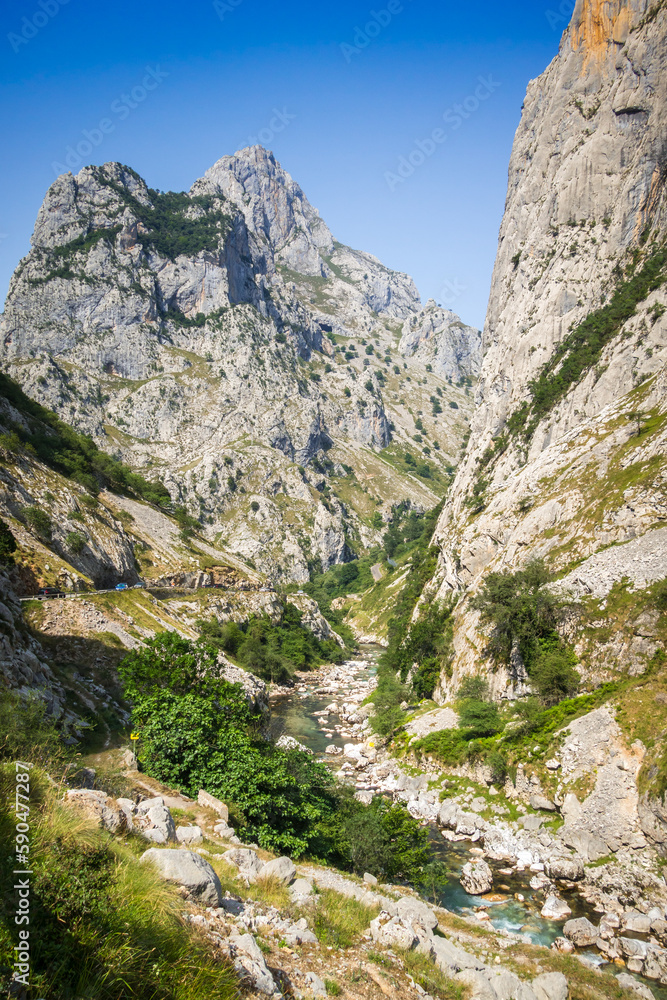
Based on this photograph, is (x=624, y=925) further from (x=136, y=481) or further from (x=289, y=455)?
(x=289, y=455)

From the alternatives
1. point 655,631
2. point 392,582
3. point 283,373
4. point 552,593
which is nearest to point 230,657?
point 552,593

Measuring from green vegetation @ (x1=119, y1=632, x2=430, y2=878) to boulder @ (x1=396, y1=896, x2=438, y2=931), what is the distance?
3856 mm

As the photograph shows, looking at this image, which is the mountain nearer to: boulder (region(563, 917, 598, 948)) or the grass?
boulder (region(563, 917, 598, 948))

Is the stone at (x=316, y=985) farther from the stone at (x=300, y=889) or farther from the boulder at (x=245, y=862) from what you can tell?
the stone at (x=300, y=889)

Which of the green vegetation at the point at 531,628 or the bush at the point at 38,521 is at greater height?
the green vegetation at the point at 531,628

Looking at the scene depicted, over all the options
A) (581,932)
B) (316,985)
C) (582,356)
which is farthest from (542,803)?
(582,356)

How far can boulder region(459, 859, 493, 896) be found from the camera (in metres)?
23.2

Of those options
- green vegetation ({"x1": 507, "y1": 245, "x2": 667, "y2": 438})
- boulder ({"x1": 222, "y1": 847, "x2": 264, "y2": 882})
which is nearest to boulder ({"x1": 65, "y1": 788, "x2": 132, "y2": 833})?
boulder ({"x1": 222, "y1": 847, "x2": 264, "y2": 882})

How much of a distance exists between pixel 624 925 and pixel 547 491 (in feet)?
114

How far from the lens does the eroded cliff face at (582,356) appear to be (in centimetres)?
3797

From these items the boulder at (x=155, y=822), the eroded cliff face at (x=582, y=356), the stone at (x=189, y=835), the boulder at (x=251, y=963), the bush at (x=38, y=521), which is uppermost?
the eroded cliff face at (x=582, y=356)

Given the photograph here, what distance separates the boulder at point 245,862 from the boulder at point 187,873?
336 centimetres

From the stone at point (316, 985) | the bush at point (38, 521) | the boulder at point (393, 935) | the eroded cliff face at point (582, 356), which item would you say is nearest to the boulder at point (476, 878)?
the boulder at point (393, 935)

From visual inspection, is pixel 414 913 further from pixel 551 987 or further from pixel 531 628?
pixel 531 628
